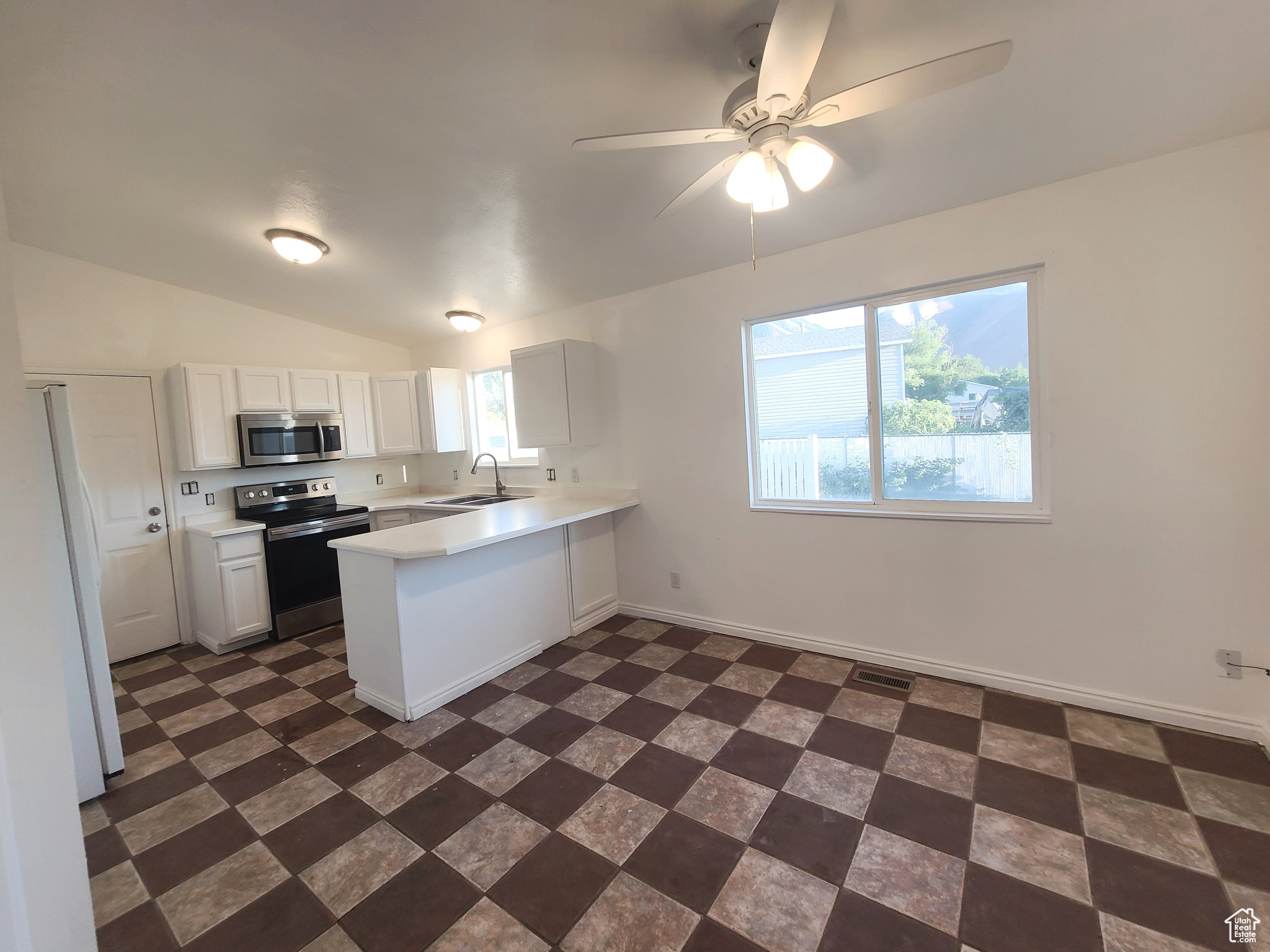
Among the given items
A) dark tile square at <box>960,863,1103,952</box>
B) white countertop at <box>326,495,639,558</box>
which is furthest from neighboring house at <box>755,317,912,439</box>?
dark tile square at <box>960,863,1103,952</box>

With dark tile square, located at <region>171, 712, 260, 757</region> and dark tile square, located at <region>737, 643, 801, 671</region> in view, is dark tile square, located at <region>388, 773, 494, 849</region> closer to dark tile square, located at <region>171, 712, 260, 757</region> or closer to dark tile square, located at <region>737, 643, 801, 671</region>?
dark tile square, located at <region>171, 712, 260, 757</region>

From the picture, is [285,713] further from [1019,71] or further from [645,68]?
[1019,71]

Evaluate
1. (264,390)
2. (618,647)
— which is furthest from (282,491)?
(618,647)

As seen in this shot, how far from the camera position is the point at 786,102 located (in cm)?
145

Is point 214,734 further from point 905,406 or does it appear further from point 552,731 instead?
point 905,406

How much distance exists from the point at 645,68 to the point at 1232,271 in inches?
96.0

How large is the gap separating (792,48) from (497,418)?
13.1 ft

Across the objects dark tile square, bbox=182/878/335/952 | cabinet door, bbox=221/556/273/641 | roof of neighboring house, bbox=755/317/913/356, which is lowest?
dark tile square, bbox=182/878/335/952

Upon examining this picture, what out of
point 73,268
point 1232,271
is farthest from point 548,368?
point 1232,271

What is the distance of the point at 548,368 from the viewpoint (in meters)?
3.86

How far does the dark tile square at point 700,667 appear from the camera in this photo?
300 cm

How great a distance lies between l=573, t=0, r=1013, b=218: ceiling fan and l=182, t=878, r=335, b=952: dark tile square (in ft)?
8.02

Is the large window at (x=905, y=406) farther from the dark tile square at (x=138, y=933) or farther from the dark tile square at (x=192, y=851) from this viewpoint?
the dark tile square at (x=138, y=933)

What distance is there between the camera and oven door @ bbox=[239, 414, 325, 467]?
3848mm
